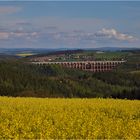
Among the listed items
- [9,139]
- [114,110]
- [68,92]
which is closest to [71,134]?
[9,139]

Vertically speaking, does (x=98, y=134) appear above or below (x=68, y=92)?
above

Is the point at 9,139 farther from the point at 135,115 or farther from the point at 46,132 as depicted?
the point at 135,115

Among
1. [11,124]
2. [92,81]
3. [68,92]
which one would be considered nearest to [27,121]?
[11,124]

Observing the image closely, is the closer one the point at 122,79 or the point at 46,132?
the point at 46,132

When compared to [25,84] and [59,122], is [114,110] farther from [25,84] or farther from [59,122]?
[25,84]

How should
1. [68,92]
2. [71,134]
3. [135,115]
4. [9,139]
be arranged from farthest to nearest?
[68,92] < [135,115] < [71,134] < [9,139]

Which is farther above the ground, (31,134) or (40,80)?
(31,134)

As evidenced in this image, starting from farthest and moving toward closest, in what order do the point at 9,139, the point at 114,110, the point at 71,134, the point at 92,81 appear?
A: the point at 92,81
the point at 114,110
the point at 71,134
the point at 9,139

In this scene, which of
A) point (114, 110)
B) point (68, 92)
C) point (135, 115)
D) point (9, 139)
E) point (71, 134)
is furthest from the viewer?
point (68, 92)

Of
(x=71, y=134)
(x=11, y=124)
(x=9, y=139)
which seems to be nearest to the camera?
(x=9, y=139)
